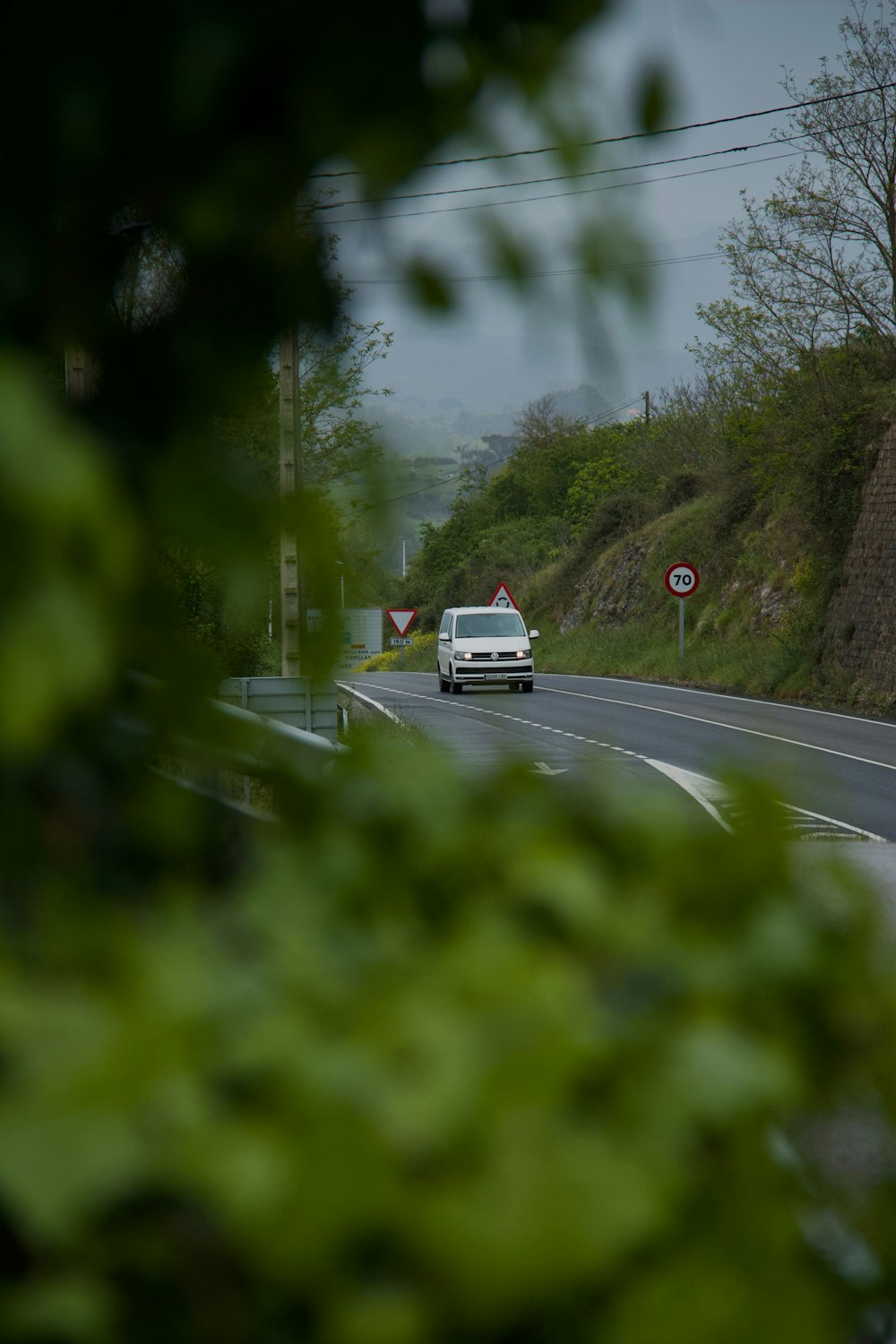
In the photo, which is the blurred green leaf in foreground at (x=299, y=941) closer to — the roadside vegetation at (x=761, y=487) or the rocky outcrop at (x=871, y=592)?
the roadside vegetation at (x=761, y=487)

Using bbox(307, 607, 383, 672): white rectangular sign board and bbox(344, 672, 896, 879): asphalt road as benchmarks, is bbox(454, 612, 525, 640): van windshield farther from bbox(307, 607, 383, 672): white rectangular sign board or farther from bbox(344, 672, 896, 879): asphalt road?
bbox(307, 607, 383, 672): white rectangular sign board

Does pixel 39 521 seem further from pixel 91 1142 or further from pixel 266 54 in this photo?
pixel 266 54

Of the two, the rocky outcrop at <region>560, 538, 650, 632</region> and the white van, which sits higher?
the rocky outcrop at <region>560, 538, 650, 632</region>

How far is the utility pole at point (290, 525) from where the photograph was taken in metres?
0.84

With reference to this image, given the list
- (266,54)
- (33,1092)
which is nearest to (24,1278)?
(33,1092)

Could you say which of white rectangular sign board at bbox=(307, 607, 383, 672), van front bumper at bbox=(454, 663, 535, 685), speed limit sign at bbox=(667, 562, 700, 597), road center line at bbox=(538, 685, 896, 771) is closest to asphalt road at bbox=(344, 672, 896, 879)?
road center line at bbox=(538, 685, 896, 771)

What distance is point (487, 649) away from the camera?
31.0 m

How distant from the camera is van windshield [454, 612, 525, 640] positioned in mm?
31562

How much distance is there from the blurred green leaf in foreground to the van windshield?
30586 millimetres

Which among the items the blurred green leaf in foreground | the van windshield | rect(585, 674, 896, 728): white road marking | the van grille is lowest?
rect(585, 674, 896, 728): white road marking

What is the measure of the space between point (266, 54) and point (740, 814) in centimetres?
52

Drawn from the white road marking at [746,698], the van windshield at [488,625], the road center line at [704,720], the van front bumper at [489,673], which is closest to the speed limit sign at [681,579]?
the white road marking at [746,698]

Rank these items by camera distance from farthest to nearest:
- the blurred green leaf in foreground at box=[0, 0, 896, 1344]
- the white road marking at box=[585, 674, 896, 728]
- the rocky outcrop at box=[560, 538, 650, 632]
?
1. the rocky outcrop at box=[560, 538, 650, 632]
2. the white road marking at box=[585, 674, 896, 728]
3. the blurred green leaf in foreground at box=[0, 0, 896, 1344]

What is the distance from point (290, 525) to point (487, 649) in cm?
3022
